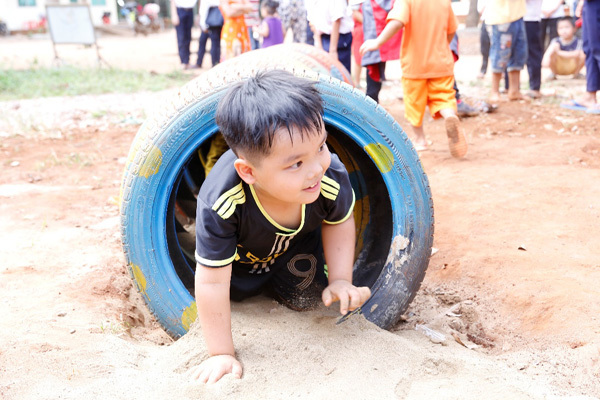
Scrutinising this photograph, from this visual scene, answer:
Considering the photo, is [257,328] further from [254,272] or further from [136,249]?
[136,249]

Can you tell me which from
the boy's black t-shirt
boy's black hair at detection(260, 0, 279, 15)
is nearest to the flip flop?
boy's black hair at detection(260, 0, 279, 15)

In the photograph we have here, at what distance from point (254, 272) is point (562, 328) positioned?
1162mm

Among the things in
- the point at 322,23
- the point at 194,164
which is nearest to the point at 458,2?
the point at 322,23

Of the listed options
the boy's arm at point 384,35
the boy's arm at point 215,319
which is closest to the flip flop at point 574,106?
the boy's arm at point 384,35

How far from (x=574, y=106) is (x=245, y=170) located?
5.81m

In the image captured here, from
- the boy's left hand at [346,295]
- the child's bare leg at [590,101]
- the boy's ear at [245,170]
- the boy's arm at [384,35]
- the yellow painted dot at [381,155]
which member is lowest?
the child's bare leg at [590,101]

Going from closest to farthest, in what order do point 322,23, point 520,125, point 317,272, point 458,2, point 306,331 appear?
1. point 306,331
2. point 317,272
3. point 520,125
4. point 322,23
5. point 458,2

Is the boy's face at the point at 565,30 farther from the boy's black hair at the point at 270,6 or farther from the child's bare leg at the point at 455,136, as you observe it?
the child's bare leg at the point at 455,136

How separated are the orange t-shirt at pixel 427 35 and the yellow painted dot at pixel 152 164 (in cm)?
316

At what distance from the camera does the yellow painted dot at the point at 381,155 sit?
2.19 m

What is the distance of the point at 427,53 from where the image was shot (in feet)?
16.1

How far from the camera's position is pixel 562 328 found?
223 cm

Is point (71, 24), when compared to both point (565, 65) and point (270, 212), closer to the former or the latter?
point (565, 65)

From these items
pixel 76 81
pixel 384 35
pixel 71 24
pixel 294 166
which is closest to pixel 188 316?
pixel 294 166
